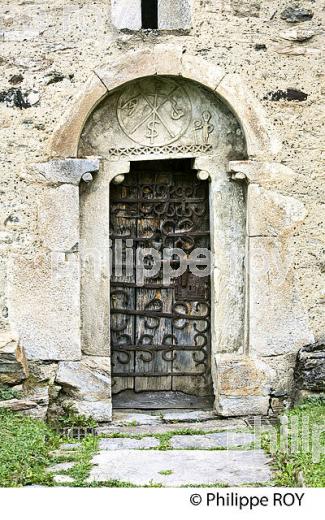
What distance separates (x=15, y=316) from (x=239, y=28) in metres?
2.59

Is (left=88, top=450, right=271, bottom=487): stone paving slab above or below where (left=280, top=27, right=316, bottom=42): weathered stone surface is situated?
below

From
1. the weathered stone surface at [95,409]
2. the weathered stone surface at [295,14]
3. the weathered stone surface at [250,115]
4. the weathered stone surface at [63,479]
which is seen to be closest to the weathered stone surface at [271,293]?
the weathered stone surface at [250,115]

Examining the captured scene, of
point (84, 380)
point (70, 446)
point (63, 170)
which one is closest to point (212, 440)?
point (70, 446)

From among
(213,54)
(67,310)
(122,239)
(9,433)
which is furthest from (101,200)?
(9,433)

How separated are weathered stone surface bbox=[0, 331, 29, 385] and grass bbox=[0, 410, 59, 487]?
0.80 ft

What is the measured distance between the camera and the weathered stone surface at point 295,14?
691cm

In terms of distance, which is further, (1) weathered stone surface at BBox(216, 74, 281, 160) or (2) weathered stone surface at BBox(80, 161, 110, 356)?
(2) weathered stone surface at BBox(80, 161, 110, 356)

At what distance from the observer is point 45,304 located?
6.86m

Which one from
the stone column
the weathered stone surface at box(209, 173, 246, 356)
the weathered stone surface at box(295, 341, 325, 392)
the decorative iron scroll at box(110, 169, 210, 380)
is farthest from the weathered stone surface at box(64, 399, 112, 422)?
the weathered stone surface at box(295, 341, 325, 392)

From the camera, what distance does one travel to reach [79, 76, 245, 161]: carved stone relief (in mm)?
7090

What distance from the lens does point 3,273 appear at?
6.84 metres

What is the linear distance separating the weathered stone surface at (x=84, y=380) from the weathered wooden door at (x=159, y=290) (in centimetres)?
39

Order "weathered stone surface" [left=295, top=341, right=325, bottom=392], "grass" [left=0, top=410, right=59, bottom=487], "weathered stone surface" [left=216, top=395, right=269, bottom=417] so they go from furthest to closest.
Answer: "weathered stone surface" [left=216, top=395, right=269, bottom=417]
"weathered stone surface" [left=295, top=341, right=325, bottom=392]
"grass" [left=0, top=410, right=59, bottom=487]

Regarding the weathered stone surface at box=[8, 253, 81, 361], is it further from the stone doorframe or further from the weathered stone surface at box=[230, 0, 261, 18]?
the weathered stone surface at box=[230, 0, 261, 18]
